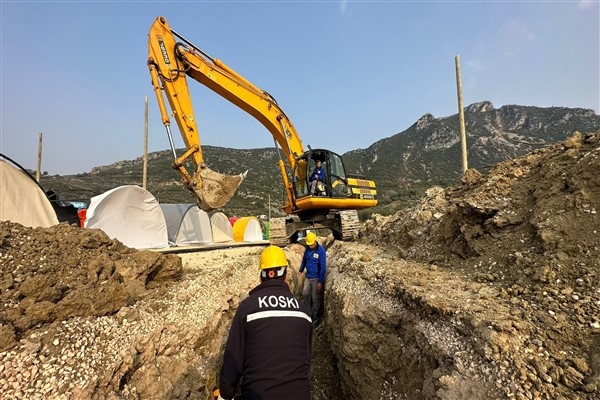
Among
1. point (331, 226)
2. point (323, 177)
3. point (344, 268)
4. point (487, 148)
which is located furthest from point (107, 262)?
point (487, 148)

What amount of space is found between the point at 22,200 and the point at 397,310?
8.79m

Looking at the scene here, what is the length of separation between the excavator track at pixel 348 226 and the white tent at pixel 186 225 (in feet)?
21.2

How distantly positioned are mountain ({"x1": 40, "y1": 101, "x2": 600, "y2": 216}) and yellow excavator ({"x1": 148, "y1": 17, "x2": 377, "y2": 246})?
24567mm

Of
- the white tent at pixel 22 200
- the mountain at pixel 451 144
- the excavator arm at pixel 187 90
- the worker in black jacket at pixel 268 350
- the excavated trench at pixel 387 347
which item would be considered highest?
the mountain at pixel 451 144

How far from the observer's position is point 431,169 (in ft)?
167

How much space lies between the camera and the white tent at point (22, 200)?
755 cm

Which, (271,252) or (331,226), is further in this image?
(331,226)

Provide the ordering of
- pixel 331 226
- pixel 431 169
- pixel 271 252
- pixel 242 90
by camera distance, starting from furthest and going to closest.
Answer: pixel 431 169 < pixel 331 226 < pixel 242 90 < pixel 271 252

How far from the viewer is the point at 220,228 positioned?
18.7 meters

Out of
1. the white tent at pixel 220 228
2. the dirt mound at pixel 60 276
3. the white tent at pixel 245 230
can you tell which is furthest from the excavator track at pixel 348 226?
the white tent at pixel 245 230

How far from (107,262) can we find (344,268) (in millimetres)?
4443

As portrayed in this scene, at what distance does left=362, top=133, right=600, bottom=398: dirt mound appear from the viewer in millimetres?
2695

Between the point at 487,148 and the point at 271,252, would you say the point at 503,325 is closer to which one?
the point at 271,252

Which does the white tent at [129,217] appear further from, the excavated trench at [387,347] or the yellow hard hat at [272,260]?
the yellow hard hat at [272,260]
